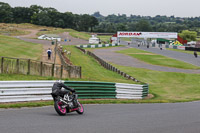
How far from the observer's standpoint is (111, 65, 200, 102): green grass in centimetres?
3021

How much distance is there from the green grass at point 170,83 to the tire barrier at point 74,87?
5915 mm

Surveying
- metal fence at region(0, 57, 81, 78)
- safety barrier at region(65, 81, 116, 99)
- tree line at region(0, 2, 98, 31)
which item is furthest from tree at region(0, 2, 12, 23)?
safety barrier at region(65, 81, 116, 99)

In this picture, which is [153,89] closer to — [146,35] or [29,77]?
[29,77]

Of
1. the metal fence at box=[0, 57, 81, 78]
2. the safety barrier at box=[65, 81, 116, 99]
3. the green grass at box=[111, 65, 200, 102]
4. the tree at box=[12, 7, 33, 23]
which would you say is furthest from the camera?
the tree at box=[12, 7, 33, 23]

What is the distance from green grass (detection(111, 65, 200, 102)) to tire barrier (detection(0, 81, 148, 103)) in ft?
19.4

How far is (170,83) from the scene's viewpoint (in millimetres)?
38500

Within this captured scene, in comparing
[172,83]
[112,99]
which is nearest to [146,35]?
[172,83]

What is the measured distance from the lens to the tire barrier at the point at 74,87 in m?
14.3

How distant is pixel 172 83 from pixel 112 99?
19652 mm

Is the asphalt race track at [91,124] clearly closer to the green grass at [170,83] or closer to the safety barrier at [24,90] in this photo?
the safety barrier at [24,90]

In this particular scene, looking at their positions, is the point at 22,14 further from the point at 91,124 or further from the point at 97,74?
the point at 91,124

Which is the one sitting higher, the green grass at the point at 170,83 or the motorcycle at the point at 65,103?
the motorcycle at the point at 65,103

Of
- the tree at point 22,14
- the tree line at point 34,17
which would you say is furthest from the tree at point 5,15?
the tree at point 22,14

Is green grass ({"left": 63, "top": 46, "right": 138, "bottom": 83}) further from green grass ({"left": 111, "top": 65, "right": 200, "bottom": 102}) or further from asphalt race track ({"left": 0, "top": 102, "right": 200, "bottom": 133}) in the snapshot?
asphalt race track ({"left": 0, "top": 102, "right": 200, "bottom": 133})
